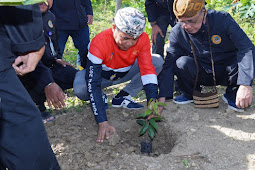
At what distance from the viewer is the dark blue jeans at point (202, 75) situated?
3105mm

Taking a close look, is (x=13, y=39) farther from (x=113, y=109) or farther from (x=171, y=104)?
(x=171, y=104)

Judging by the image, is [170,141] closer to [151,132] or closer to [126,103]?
[151,132]

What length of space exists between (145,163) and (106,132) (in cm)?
49

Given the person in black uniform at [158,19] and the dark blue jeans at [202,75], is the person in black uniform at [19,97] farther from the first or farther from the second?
the person in black uniform at [158,19]

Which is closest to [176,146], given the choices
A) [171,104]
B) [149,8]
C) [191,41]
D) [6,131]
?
[171,104]

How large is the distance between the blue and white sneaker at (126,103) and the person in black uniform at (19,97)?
1784mm

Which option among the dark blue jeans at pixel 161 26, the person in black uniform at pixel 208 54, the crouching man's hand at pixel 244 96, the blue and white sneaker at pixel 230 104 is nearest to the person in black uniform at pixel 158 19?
the dark blue jeans at pixel 161 26

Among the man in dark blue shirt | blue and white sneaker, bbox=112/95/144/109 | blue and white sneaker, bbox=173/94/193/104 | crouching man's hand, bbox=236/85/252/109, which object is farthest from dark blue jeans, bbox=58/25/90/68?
crouching man's hand, bbox=236/85/252/109

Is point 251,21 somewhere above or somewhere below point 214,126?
above

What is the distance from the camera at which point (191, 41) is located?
3006 mm

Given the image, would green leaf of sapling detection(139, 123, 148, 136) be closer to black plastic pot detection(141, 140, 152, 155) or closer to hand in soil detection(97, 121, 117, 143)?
black plastic pot detection(141, 140, 152, 155)

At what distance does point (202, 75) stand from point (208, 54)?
305 millimetres

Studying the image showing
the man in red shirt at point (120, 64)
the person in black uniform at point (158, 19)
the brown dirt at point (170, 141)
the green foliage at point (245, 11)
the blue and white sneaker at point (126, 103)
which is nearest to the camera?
the brown dirt at point (170, 141)

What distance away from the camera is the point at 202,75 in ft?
10.5
